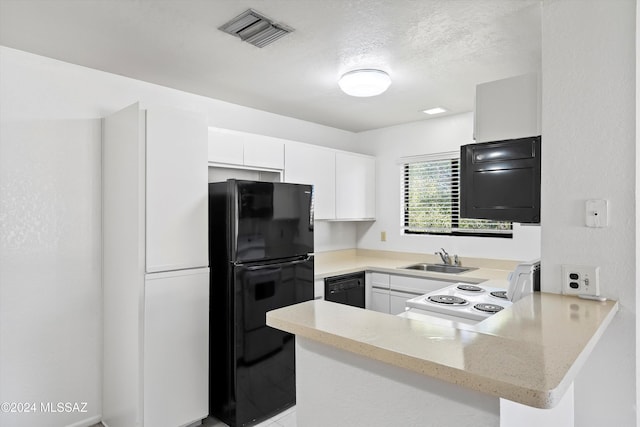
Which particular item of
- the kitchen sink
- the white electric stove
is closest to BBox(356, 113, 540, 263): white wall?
the kitchen sink

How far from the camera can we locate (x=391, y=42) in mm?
2133

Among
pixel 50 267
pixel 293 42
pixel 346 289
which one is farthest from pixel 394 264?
pixel 50 267

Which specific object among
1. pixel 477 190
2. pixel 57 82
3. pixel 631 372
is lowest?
pixel 631 372

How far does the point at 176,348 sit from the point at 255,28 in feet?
6.26

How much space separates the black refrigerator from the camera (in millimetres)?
2488

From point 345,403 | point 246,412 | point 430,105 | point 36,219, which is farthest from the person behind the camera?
point 430,105

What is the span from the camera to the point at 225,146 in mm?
2963

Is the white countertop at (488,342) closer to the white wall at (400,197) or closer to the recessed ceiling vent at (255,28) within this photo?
the recessed ceiling vent at (255,28)

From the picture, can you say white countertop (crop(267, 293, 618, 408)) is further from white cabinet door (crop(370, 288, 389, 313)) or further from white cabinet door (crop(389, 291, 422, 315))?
white cabinet door (crop(370, 288, 389, 313))

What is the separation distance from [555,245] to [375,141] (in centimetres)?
310

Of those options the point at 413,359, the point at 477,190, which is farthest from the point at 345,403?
the point at 477,190

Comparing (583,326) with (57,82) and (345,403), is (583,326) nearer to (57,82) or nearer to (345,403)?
(345,403)

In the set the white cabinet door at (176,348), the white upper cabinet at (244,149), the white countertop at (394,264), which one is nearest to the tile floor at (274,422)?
the white cabinet door at (176,348)

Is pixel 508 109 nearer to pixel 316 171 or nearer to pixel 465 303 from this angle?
pixel 465 303
